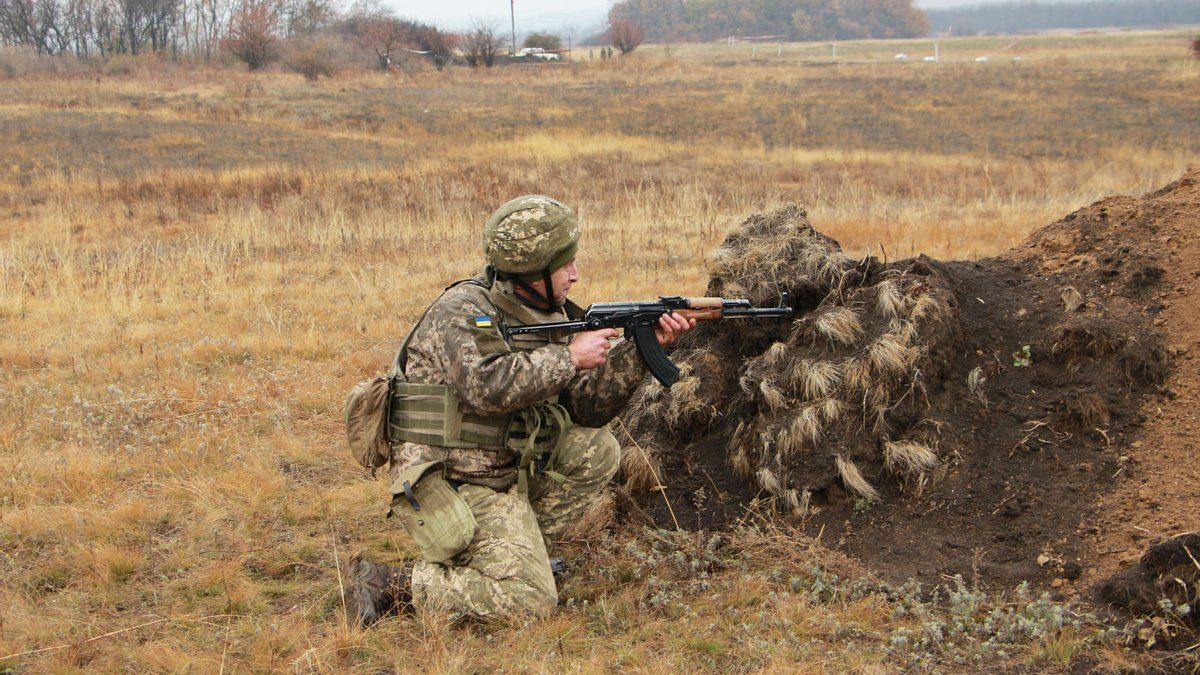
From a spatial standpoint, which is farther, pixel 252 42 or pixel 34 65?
pixel 252 42

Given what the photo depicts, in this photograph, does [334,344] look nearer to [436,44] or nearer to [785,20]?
Result: [436,44]

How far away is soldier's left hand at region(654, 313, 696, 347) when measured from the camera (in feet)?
12.6

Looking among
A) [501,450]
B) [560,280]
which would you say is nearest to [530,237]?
[560,280]

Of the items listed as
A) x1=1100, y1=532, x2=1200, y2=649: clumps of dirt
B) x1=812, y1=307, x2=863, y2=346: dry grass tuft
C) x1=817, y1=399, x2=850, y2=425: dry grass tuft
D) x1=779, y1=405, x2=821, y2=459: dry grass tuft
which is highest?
x1=812, y1=307, x2=863, y2=346: dry grass tuft

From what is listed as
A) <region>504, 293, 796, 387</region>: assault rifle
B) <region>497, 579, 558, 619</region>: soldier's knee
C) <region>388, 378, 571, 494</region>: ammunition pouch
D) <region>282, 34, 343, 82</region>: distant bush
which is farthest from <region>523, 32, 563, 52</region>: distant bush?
<region>497, 579, 558, 619</region>: soldier's knee

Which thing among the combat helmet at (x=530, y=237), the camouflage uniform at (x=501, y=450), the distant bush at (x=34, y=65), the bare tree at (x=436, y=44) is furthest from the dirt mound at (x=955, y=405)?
the distant bush at (x=34, y=65)

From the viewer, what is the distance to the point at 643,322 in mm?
3820

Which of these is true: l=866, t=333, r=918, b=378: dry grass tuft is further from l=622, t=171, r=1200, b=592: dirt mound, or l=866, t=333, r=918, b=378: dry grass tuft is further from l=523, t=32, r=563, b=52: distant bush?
l=523, t=32, r=563, b=52: distant bush

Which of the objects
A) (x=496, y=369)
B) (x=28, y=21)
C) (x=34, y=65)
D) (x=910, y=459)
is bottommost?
(x=910, y=459)

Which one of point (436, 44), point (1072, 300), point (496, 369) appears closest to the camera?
point (496, 369)

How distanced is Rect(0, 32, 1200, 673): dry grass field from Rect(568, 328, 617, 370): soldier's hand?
938mm

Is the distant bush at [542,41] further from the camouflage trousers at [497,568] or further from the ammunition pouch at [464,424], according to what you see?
the camouflage trousers at [497,568]

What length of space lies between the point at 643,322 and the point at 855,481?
1.27m

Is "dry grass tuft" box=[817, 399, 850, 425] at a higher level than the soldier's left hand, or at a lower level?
lower
